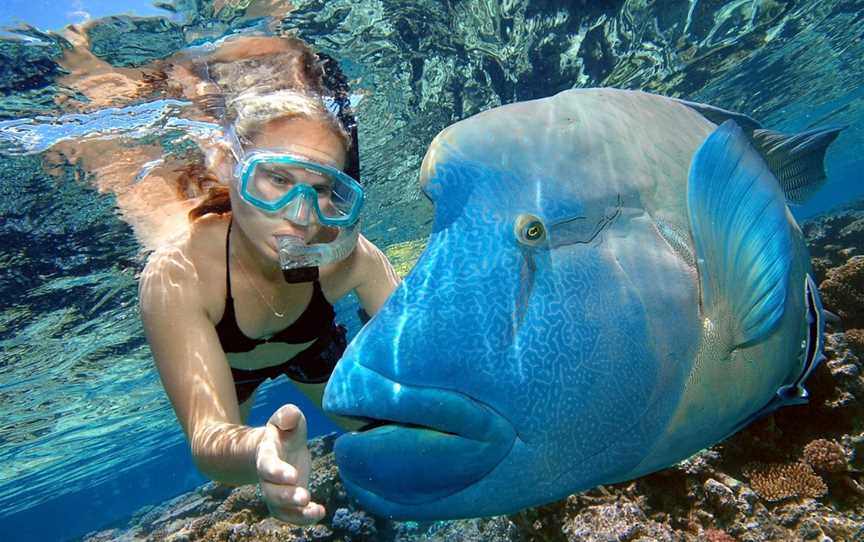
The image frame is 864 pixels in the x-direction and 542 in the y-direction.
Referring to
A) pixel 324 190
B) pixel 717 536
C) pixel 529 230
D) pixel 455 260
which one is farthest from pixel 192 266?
pixel 717 536

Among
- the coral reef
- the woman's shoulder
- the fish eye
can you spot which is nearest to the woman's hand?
the fish eye

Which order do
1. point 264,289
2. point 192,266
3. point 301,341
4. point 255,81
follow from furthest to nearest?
point 255,81 → point 301,341 → point 264,289 → point 192,266

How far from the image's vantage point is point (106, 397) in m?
18.6

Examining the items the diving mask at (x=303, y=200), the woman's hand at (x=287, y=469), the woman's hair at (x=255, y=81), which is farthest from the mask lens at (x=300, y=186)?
the woman's hand at (x=287, y=469)

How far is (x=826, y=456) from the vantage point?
408 cm

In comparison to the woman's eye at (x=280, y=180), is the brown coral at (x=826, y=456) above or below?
below

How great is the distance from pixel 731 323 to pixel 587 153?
21.3 inches

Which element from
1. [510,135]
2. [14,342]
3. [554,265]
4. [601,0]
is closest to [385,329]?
[554,265]

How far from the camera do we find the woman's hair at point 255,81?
5.00m

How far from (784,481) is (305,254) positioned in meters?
4.32

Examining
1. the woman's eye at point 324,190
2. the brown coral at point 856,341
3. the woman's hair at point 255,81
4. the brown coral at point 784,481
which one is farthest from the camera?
the woman's hair at point 255,81

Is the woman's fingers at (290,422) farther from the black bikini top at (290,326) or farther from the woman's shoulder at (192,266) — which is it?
the black bikini top at (290,326)

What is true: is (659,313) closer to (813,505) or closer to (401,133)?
(813,505)

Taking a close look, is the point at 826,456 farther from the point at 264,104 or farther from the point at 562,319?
the point at 264,104
